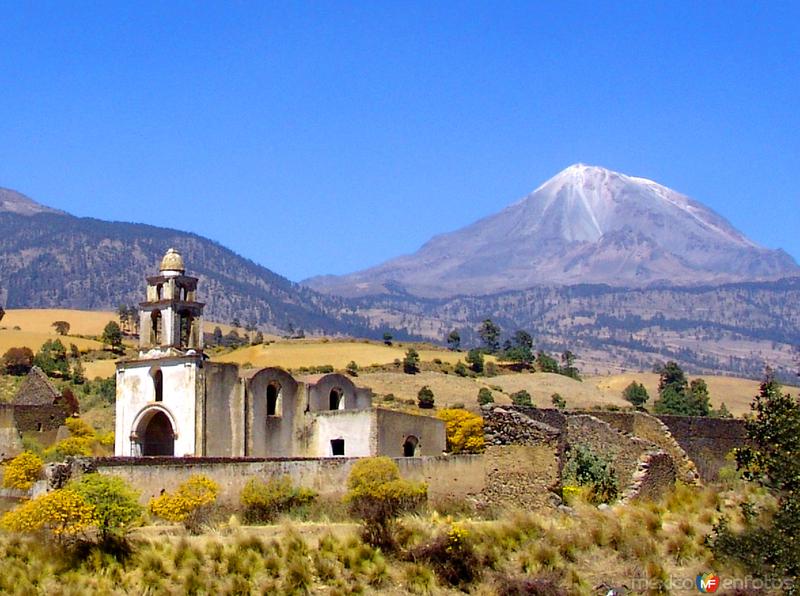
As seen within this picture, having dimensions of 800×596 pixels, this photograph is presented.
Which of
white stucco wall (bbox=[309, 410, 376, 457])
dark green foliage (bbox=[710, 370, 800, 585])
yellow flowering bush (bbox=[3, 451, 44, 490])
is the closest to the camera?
dark green foliage (bbox=[710, 370, 800, 585])

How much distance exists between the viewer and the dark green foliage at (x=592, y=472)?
2722 centimetres

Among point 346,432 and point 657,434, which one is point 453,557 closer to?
point 657,434

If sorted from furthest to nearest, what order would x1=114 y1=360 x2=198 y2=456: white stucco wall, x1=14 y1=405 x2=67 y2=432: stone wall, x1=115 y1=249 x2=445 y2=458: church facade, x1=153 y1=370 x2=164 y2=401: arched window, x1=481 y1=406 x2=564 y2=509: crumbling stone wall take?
x1=14 y1=405 x2=67 y2=432: stone wall < x1=153 y1=370 x2=164 y2=401: arched window < x1=114 y1=360 x2=198 y2=456: white stucco wall < x1=115 y1=249 x2=445 y2=458: church facade < x1=481 y1=406 x2=564 y2=509: crumbling stone wall

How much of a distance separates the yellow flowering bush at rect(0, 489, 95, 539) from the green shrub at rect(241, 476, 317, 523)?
21.2ft

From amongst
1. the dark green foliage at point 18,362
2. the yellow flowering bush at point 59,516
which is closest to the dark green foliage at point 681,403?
the dark green foliage at point 18,362

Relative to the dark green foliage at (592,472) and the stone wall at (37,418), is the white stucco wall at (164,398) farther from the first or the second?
the dark green foliage at (592,472)

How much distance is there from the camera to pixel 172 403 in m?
47.7

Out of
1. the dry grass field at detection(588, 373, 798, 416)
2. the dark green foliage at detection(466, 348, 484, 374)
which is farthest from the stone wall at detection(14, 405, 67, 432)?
the dry grass field at detection(588, 373, 798, 416)

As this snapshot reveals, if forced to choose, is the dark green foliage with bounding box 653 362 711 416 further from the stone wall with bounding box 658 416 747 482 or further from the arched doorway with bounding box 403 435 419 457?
the stone wall with bounding box 658 416 747 482

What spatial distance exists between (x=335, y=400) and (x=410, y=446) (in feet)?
18.1

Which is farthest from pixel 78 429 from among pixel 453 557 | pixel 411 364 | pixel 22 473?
pixel 411 364

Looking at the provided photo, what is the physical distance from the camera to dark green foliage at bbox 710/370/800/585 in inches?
794

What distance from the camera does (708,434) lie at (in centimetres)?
3878

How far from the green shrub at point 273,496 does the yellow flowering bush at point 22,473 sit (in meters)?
7.93
